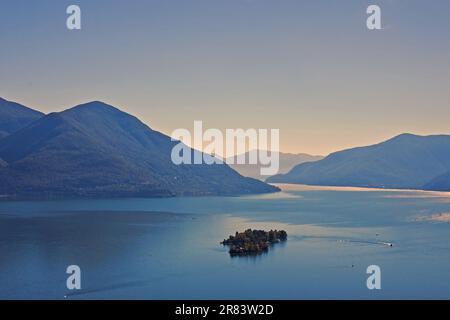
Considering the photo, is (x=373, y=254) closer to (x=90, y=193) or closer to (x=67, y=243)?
(x=67, y=243)

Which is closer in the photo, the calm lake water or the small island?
the calm lake water

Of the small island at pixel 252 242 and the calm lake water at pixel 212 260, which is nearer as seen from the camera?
the calm lake water at pixel 212 260

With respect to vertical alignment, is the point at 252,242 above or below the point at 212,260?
above

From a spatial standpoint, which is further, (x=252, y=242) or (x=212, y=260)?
(x=252, y=242)
